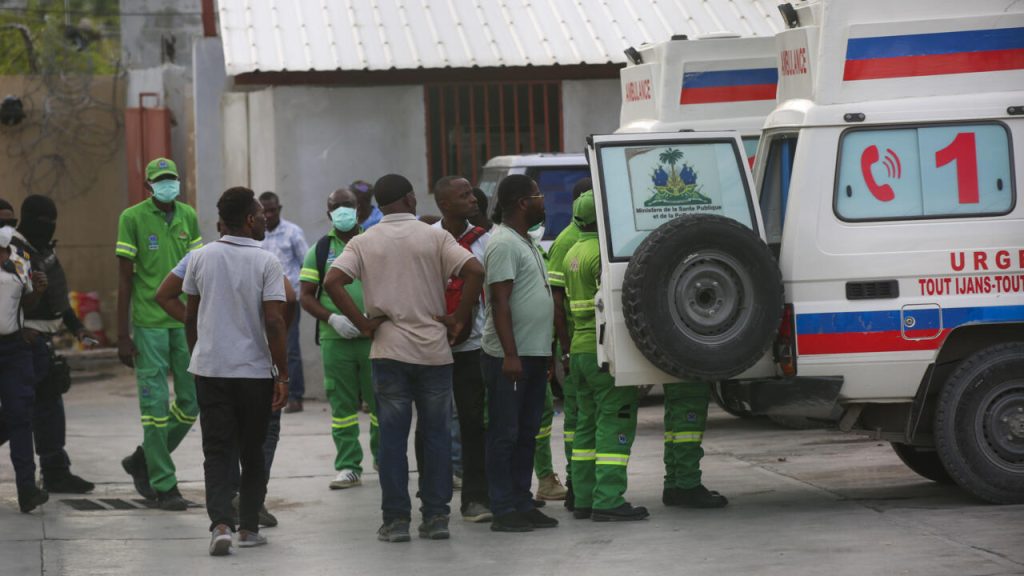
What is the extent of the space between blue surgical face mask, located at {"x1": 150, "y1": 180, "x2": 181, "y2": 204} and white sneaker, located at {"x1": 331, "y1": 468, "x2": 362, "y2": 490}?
2.10 meters

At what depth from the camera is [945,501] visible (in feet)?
28.5

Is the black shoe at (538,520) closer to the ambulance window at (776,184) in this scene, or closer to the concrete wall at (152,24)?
the ambulance window at (776,184)

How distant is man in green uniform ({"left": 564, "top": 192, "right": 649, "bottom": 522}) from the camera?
836 cm

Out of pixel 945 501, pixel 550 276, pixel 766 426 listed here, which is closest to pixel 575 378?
pixel 550 276

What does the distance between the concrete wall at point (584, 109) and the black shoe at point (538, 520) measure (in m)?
7.97

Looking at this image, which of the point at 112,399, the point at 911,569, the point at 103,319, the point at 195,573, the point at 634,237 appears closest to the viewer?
the point at 911,569

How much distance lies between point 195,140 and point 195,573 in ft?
34.0

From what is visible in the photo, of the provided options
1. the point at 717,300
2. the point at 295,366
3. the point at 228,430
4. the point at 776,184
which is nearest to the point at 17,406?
the point at 228,430

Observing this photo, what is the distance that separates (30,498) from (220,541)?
6.28 feet

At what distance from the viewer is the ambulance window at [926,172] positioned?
27.4 ft

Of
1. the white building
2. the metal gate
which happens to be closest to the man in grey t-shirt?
the white building

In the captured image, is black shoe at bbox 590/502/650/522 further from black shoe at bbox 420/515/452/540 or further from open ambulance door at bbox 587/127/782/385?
black shoe at bbox 420/515/452/540

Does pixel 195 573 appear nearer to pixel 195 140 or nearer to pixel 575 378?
pixel 575 378

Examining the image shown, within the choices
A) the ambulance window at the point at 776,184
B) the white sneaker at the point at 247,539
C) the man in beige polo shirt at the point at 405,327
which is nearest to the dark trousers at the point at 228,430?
the white sneaker at the point at 247,539
